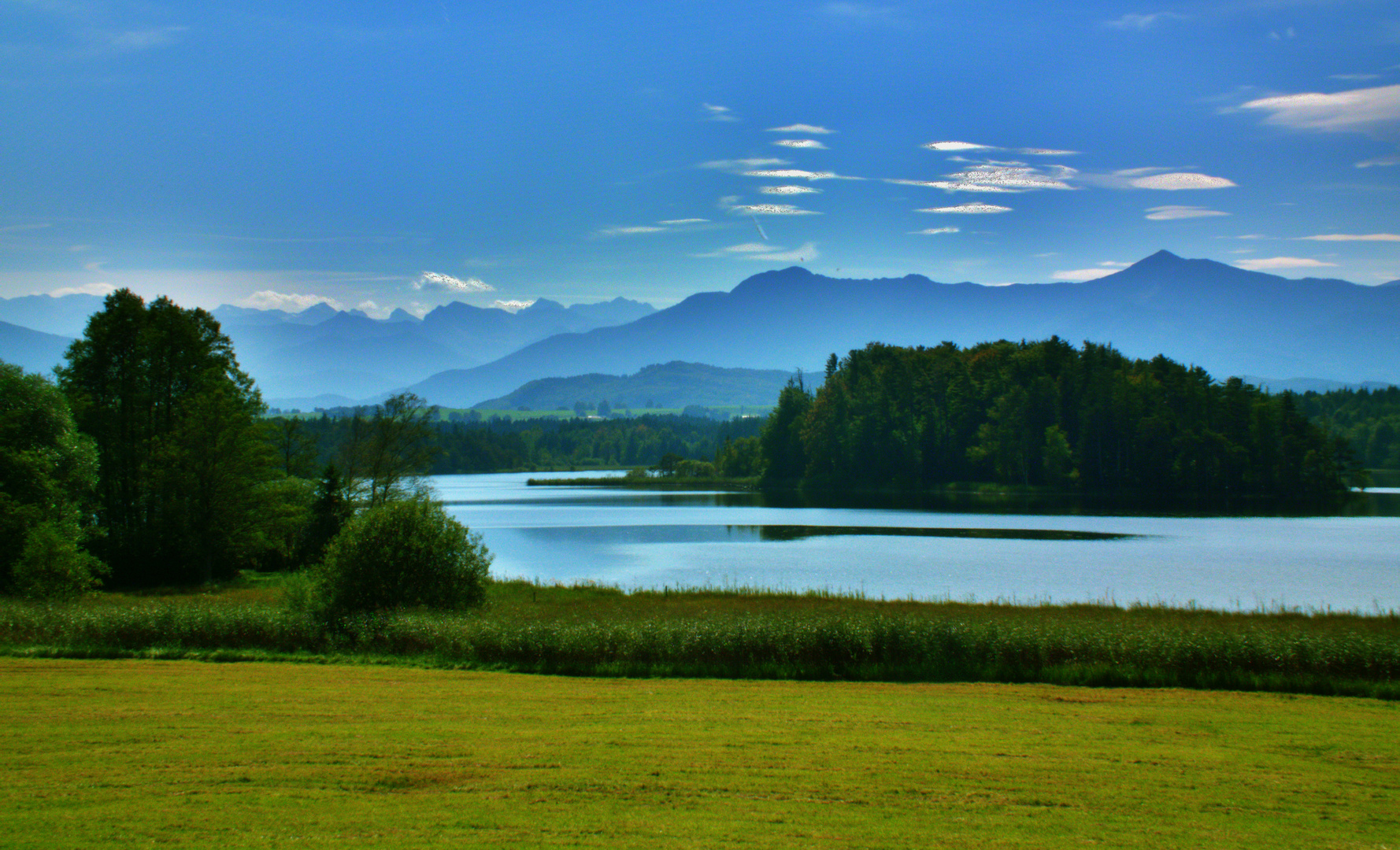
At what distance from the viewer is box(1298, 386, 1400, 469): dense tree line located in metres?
152

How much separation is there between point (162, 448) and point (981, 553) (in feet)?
154

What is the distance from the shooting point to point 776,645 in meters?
21.9

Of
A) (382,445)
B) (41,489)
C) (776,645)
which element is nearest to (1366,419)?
(382,445)

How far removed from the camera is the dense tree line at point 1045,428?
99.7 m

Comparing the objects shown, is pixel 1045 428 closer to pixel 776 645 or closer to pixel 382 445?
pixel 382 445

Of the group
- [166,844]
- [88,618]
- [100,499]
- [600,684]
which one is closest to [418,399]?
[100,499]

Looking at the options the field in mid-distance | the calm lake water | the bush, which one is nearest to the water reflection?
the calm lake water

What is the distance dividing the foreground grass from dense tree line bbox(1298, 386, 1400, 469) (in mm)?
148537

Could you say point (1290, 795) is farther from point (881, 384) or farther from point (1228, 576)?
point (881, 384)

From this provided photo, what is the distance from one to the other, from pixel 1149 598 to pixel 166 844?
36135 millimetres

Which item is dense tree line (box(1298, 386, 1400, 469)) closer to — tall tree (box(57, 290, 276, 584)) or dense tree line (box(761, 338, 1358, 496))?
dense tree line (box(761, 338, 1358, 496))

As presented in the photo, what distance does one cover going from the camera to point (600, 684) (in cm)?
1922

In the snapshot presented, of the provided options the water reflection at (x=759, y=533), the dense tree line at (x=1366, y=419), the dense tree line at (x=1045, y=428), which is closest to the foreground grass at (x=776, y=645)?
the water reflection at (x=759, y=533)

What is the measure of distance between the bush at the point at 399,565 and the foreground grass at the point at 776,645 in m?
2.79
